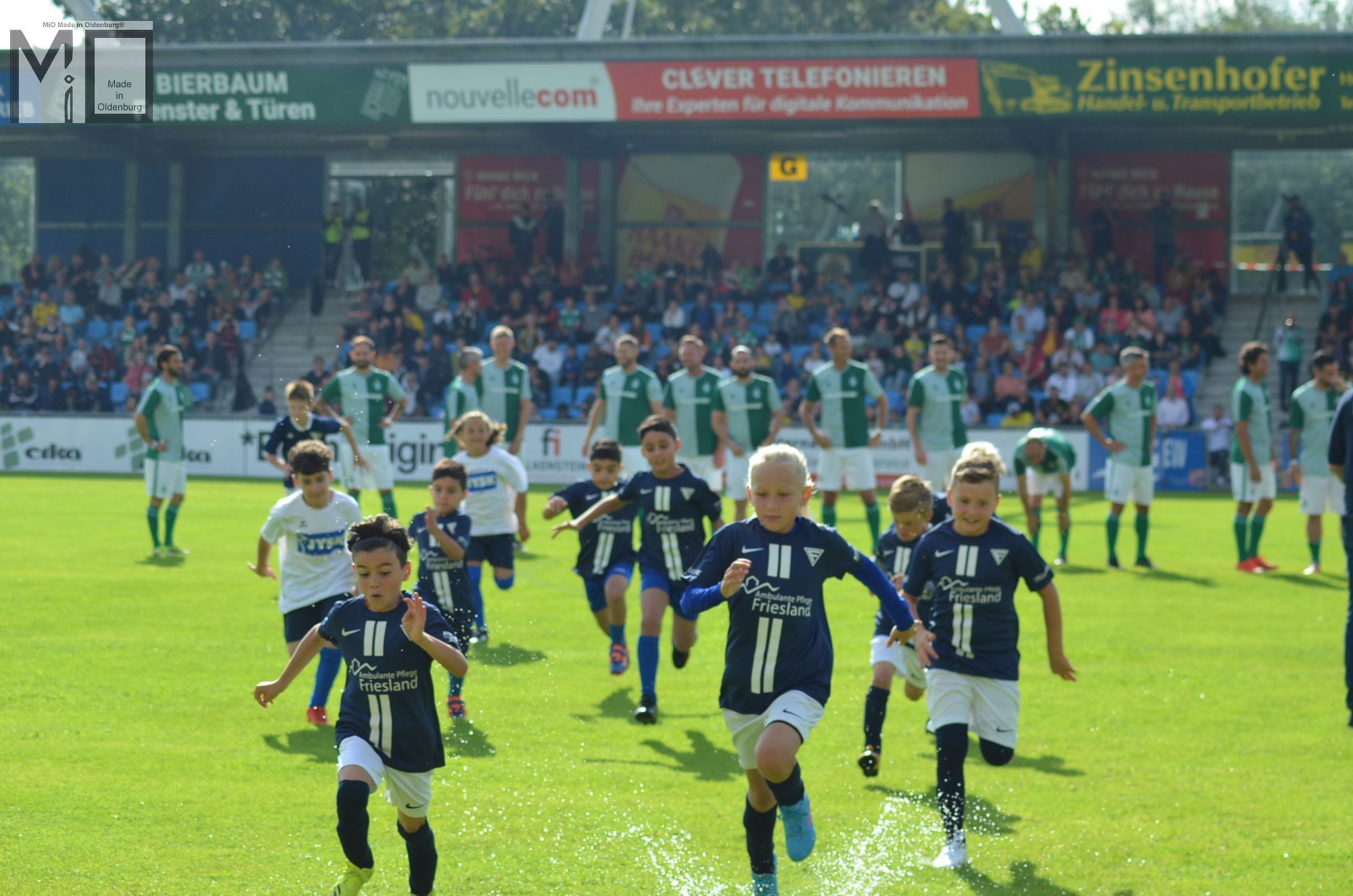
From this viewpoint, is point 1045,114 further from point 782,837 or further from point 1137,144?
point 782,837

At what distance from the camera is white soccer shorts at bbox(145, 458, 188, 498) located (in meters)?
16.0

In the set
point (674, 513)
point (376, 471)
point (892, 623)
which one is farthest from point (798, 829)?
point (376, 471)

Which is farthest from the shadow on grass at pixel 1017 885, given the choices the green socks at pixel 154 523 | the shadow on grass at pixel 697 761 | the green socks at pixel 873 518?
the green socks at pixel 154 523

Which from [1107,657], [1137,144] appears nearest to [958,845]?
[1107,657]

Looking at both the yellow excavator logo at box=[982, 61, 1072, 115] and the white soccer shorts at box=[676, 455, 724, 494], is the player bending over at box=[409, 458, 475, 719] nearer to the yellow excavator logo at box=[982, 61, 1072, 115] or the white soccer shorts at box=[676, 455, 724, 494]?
the white soccer shorts at box=[676, 455, 724, 494]

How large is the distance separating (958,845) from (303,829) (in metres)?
2.77

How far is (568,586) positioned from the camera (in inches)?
554

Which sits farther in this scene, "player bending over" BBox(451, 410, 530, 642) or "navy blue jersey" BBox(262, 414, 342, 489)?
"navy blue jersey" BBox(262, 414, 342, 489)

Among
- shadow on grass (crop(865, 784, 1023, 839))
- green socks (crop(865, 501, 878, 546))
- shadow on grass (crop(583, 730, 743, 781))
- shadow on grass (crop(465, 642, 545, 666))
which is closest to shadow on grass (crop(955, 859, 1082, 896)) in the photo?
shadow on grass (crop(865, 784, 1023, 839))

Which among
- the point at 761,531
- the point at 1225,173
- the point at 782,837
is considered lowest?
the point at 782,837

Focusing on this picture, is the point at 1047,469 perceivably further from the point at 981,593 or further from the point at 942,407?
the point at 981,593

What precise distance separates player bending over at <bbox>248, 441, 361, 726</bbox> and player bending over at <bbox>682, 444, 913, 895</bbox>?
303 cm

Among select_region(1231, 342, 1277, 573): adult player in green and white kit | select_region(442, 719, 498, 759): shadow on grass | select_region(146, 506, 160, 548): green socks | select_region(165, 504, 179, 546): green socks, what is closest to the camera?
select_region(442, 719, 498, 759): shadow on grass

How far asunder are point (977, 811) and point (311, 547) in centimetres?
373
